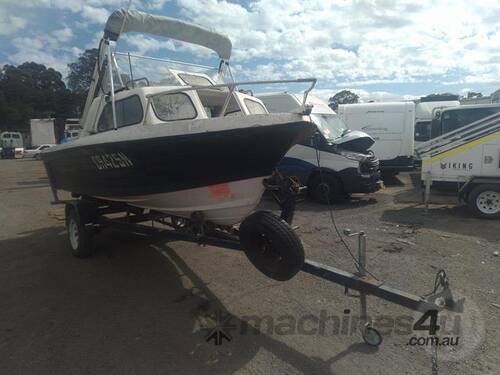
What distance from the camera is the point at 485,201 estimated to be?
7527mm

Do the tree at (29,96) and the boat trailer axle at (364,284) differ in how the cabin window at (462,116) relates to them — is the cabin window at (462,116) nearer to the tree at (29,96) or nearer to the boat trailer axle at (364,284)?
the boat trailer axle at (364,284)

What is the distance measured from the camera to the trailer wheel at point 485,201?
7410mm

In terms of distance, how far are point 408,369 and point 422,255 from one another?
279 centimetres

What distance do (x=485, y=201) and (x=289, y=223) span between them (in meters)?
5.55

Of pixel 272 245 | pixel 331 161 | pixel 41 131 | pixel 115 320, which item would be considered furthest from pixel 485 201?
pixel 41 131

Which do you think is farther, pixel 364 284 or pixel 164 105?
pixel 164 105

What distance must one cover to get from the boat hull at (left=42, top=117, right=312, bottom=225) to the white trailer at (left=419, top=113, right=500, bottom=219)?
5418mm

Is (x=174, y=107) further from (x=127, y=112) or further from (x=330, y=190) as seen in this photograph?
(x=330, y=190)

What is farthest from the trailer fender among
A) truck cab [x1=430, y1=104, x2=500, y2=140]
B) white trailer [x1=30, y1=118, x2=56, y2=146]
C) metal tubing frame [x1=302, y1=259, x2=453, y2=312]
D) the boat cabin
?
white trailer [x1=30, y1=118, x2=56, y2=146]

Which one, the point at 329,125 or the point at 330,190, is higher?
the point at 329,125

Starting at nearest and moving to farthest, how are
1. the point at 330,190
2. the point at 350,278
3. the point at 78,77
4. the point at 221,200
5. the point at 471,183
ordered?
1. the point at 350,278
2. the point at 221,200
3. the point at 471,183
4. the point at 330,190
5. the point at 78,77

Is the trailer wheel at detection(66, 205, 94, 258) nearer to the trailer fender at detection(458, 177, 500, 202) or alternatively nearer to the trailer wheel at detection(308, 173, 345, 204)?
the trailer wheel at detection(308, 173, 345, 204)

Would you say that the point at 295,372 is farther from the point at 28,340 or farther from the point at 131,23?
the point at 131,23

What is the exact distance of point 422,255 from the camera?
531cm
